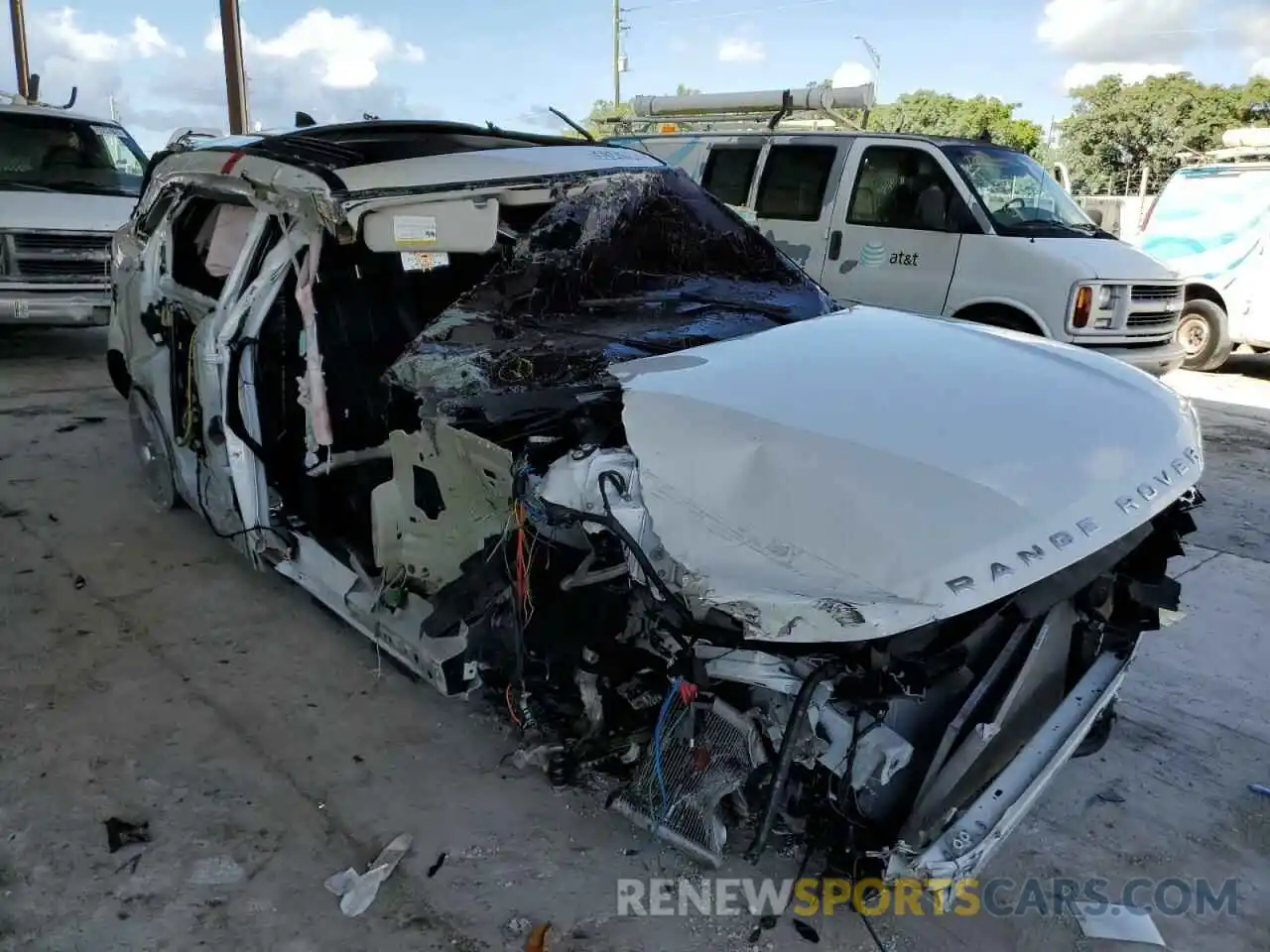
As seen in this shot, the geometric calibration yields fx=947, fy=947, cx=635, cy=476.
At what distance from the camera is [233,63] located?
13.8m

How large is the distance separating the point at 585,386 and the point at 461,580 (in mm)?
664

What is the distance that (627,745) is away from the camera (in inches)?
103

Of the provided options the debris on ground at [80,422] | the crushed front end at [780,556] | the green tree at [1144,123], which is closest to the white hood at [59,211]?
the debris on ground at [80,422]

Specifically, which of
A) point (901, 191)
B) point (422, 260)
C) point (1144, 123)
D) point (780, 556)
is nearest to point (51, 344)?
point (422, 260)

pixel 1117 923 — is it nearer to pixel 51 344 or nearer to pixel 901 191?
pixel 901 191

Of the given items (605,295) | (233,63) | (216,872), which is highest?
(233,63)

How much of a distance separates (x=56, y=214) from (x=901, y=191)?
23.8ft

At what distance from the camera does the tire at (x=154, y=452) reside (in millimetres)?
4551

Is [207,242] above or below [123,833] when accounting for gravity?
above

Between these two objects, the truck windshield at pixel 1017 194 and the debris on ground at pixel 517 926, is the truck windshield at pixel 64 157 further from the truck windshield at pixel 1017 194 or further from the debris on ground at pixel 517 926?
the debris on ground at pixel 517 926

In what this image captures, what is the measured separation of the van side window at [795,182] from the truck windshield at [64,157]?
6035 mm

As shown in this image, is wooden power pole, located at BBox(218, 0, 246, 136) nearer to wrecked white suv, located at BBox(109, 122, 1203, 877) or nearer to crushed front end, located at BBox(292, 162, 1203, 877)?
wrecked white suv, located at BBox(109, 122, 1203, 877)

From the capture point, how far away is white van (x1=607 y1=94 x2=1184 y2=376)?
21.8 feet

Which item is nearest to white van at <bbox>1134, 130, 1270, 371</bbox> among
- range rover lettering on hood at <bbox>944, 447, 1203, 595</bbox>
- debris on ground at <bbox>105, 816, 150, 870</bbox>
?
range rover lettering on hood at <bbox>944, 447, 1203, 595</bbox>
